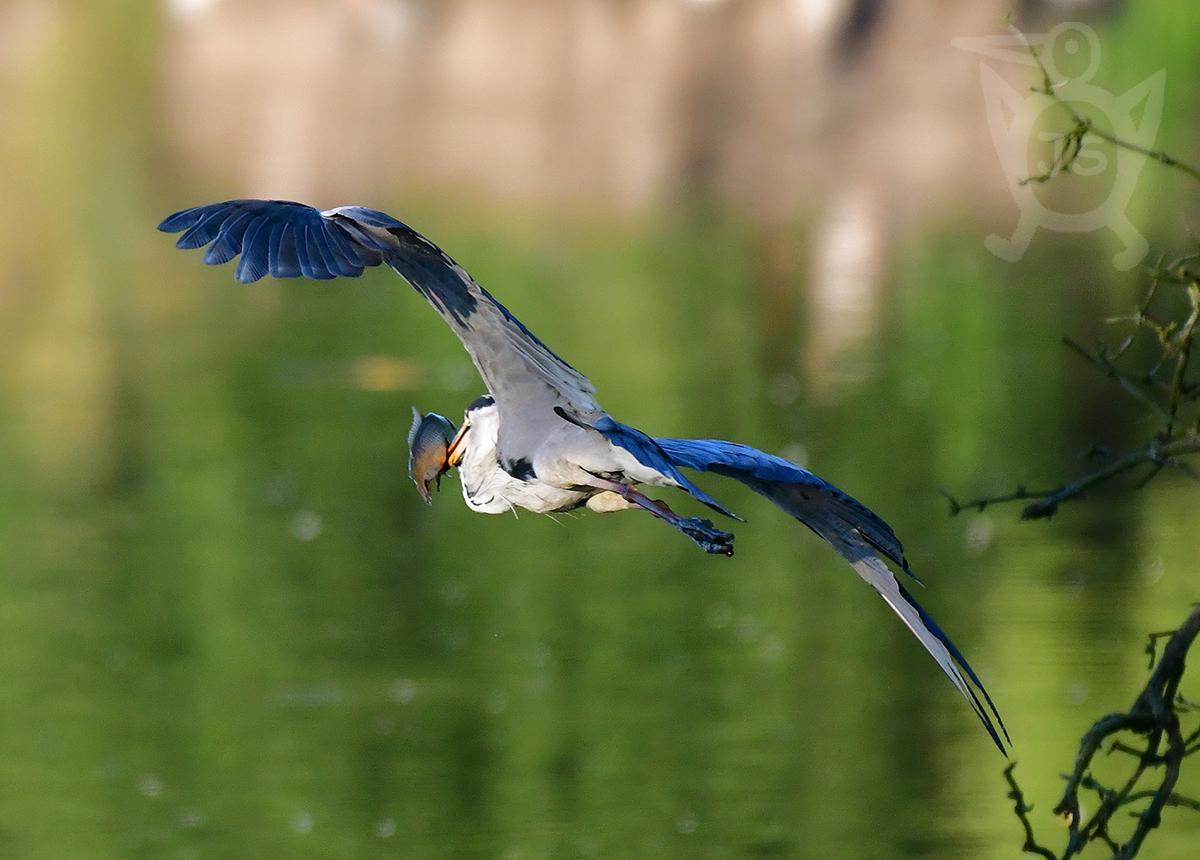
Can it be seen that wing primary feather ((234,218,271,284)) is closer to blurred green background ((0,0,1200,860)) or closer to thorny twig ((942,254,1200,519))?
thorny twig ((942,254,1200,519))

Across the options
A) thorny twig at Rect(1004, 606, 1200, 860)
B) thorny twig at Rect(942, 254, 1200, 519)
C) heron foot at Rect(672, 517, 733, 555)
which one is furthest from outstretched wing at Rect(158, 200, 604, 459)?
thorny twig at Rect(1004, 606, 1200, 860)

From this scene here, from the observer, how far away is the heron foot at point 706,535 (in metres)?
3.64

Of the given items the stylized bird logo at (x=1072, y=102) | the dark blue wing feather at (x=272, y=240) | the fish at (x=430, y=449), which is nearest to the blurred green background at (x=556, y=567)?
the stylized bird logo at (x=1072, y=102)

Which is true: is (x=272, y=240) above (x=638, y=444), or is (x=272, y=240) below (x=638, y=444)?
above

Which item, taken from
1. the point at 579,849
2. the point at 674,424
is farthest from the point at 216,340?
the point at 579,849

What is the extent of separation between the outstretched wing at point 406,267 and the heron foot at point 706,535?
0.34m

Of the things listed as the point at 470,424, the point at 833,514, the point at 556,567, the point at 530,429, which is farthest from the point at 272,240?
the point at 556,567

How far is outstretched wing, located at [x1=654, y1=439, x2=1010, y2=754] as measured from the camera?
12.9ft

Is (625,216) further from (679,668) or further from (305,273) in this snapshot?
(305,273)

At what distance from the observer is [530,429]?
13.3 ft

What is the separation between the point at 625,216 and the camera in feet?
71.5

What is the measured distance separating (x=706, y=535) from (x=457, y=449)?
3.45 feet

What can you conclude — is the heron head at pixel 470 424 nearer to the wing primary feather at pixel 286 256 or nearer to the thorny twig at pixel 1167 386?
the wing primary feather at pixel 286 256

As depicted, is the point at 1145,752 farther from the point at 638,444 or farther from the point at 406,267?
the point at 406,267
